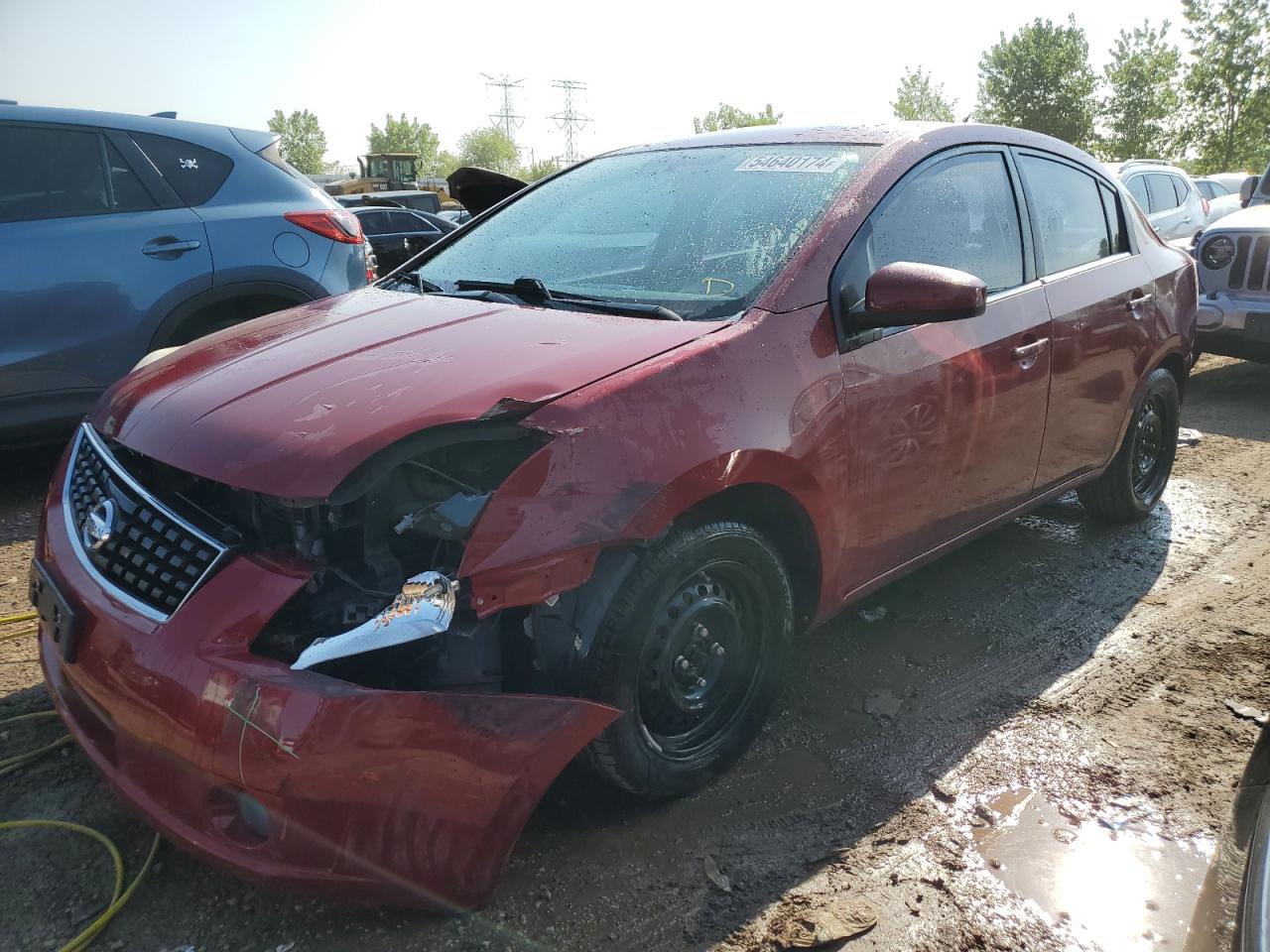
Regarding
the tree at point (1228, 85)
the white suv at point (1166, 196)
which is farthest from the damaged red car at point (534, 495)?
the tree at point (1228, 85)

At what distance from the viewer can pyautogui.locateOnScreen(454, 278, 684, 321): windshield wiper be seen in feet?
8.43

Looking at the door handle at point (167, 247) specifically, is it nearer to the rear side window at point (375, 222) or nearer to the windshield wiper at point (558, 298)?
the windshield wiper at point (558, 298)

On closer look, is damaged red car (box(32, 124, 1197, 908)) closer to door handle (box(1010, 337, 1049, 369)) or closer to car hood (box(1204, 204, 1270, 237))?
door handle (box(1010, 337, 1049, 369))

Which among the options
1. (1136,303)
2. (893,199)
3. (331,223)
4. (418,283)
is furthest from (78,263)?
(1136,303)

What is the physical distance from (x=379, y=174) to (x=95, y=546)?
4859 cm

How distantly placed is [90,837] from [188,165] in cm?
373

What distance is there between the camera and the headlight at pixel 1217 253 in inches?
286

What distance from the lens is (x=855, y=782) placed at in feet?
8.62

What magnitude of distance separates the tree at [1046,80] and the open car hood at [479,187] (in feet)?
130

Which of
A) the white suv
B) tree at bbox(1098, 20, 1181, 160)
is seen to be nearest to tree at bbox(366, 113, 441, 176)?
tree at bbox(1098, 20, 1181, 160)

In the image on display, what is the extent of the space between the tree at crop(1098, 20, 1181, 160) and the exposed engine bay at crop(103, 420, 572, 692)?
40204 millimetres

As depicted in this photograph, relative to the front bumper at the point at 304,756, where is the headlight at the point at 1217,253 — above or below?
above

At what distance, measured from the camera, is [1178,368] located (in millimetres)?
4527

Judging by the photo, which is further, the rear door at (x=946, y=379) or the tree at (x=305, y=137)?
the tree at (x=305, y=137)
